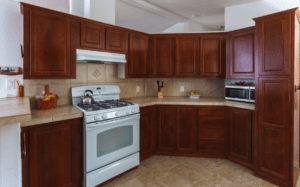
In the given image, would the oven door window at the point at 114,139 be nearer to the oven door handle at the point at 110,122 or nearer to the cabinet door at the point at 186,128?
the oven door handle at the point at 110,122

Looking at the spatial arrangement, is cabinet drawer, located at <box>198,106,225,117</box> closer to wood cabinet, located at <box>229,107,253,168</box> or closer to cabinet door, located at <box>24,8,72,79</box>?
wood cabinet, located at <box>229,107,253,168</box>

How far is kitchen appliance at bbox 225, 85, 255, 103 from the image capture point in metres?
2.62

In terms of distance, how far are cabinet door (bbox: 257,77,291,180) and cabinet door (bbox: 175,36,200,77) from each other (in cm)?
117

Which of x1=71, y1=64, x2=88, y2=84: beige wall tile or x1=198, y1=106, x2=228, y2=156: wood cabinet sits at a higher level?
x1=71, y1=64, x2=88, y2=84: beige wall tile

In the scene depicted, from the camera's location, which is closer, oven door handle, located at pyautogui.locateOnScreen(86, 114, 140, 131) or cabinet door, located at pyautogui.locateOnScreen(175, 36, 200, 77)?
oven door handle, located at pyautogui.locateOnScreen(86, 114, 140, 131)

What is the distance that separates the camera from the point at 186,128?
298cm


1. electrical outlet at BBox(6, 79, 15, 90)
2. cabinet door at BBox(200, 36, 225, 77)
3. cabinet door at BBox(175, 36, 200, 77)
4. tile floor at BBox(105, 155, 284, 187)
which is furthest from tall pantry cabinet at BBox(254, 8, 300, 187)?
electrical outlet at BBox(6, 79, 15, 90)

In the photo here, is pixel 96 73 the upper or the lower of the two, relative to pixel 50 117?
upper

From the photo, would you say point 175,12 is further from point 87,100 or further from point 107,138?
point 107,138

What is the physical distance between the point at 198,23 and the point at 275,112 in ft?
10.5

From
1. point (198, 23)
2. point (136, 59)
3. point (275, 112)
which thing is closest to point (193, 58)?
point (136, 59)

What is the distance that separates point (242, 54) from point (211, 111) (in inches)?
39.9

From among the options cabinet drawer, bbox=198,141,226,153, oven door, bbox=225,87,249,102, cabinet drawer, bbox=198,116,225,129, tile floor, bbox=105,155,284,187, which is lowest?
tile floor, bbox=105,155,284,187

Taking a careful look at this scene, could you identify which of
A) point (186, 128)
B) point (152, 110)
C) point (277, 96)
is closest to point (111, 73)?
point (152, 110)
